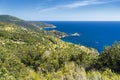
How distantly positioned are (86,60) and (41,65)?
11749mm

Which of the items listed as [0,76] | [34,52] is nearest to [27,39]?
[34,52]

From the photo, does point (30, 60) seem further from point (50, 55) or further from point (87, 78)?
point (87, 78)

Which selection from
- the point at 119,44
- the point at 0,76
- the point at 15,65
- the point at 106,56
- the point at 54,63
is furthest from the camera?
the point at 119,44

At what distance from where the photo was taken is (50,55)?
52.6 m

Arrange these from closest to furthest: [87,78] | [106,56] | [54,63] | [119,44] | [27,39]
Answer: [87,78] < [54,63] < [106,56] < [119,44] < [27,39]

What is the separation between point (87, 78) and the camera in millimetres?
36031

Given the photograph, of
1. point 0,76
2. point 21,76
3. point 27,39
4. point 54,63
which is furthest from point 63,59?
point 27,39

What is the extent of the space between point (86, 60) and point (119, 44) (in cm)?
1070

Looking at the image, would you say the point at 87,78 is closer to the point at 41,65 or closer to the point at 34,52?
the point at 41,65

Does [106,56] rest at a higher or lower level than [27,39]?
higher

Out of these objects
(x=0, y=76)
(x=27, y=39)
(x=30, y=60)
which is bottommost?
(x=27, y=39)

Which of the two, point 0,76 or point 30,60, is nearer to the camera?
point 0,76

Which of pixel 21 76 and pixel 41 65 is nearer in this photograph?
pixel 21 76

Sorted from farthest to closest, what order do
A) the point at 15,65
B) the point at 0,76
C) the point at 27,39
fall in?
the point at 27,39, the point at 15,65, the point at 0,76
